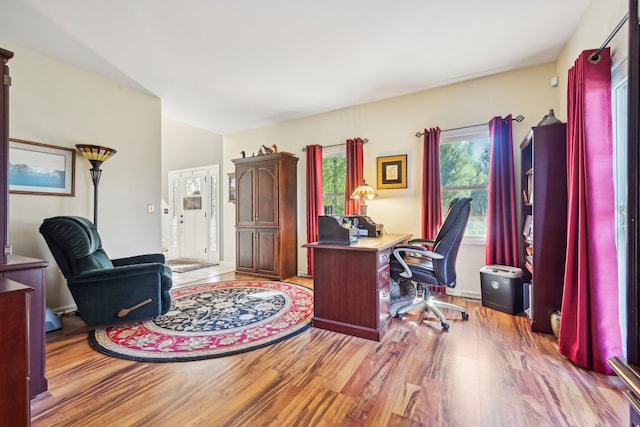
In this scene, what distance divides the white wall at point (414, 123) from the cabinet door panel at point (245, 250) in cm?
81

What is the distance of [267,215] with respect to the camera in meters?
4.36

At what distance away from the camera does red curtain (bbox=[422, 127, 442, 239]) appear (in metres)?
3.37

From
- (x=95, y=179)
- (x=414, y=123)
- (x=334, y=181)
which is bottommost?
Answer: (x=95, y=179)

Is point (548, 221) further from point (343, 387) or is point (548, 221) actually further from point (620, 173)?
point (343, 387)

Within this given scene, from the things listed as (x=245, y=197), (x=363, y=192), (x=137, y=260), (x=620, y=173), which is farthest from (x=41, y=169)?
(x=620, y=173)

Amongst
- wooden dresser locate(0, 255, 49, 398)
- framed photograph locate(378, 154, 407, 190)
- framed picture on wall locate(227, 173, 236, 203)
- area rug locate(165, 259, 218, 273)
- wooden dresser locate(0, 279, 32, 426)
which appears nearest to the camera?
wooden dresser locate(0, 279, 32, 426)

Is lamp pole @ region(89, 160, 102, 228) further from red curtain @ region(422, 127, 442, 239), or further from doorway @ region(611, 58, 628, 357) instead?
doorway @ region(611, 58, 628, 357)

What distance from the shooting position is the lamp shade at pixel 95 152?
2912mm

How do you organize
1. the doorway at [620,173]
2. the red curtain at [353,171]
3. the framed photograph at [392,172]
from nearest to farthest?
the doorway at [620,173], the framed photograph at [392,172], the red curtain at [353,171]

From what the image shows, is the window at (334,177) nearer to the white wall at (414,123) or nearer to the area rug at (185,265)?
the white wall at (414,123)

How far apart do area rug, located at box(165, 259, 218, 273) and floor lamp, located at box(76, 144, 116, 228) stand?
2146mm

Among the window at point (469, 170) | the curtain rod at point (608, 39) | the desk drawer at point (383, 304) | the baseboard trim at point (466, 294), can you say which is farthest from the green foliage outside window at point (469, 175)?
the desk drawer at point (383, 304)

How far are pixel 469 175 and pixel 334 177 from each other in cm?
191

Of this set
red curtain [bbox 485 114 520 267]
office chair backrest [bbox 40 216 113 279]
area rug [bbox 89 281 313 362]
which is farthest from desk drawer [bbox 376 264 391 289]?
office chair backrest [bbox 40 216 113 279]
